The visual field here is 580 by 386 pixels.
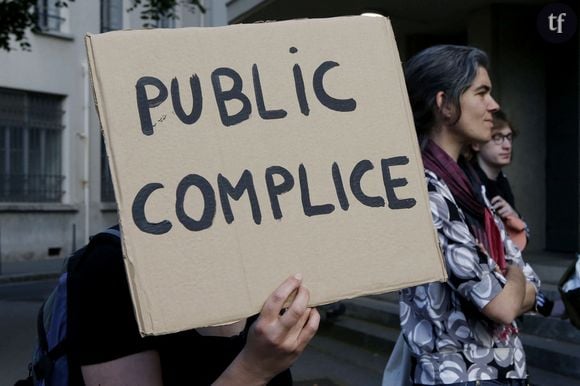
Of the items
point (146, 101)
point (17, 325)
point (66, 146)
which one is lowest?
point (17, 325)

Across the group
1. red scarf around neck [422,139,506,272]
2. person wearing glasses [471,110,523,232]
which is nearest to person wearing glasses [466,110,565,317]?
person wearing glasses [471,110,523,232]

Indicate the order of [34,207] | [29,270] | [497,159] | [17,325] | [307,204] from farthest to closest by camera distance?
[34,207], [29,270], [17,325], [497,159], [307,204]

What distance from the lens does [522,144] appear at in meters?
9.87

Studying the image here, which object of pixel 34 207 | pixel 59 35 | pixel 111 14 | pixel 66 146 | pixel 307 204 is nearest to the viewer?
pixel 307 204

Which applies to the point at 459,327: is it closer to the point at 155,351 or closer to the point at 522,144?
the point at 155,351

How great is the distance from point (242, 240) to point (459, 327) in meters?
0.99

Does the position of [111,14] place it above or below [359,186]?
above

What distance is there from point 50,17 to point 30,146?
306 centimetres

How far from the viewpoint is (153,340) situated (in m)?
1.55

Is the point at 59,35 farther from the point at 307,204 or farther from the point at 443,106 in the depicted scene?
the point at 307,204

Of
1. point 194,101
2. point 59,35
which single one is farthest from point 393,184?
point 59,35

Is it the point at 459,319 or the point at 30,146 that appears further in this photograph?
the point at 30,146

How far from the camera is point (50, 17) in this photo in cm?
1956

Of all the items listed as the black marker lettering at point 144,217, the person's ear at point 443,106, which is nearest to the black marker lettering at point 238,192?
the black marker lettering at point 144,217
